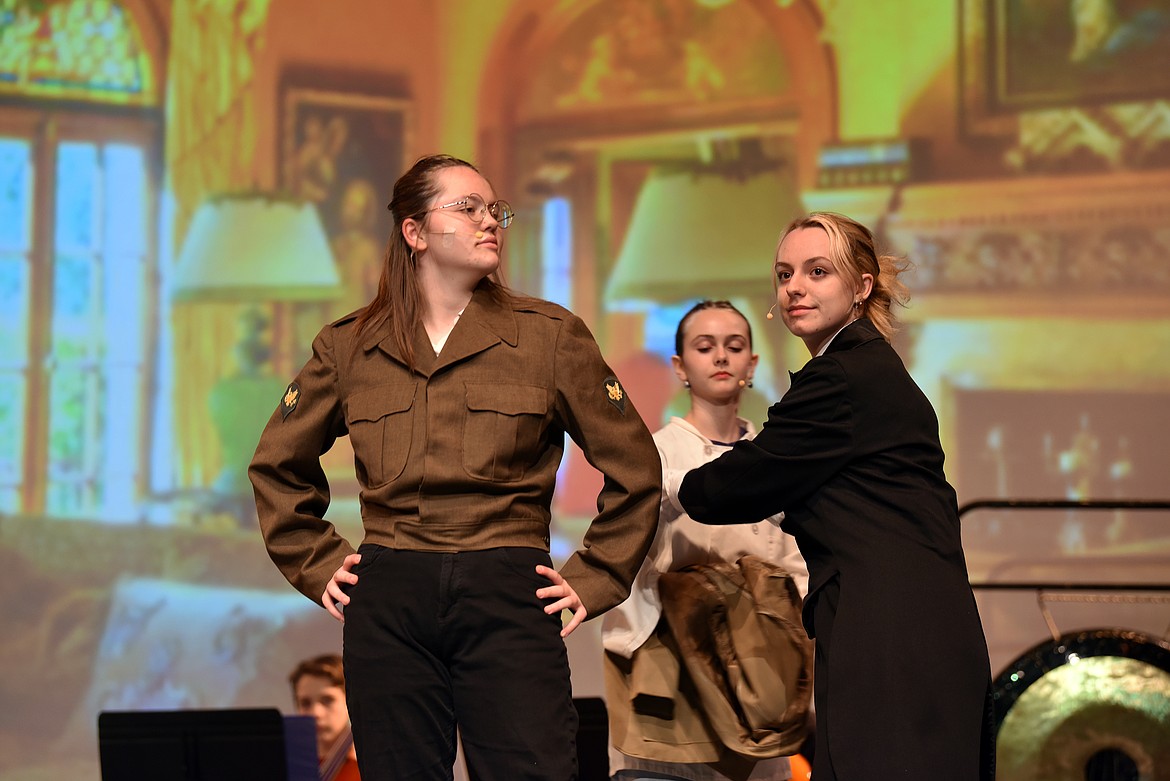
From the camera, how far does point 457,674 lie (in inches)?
81.6

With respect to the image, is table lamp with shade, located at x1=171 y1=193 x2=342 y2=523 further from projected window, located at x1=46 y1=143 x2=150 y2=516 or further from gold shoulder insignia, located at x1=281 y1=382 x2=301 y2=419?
gold shoulder insignia, located at x1=281 y1=382 x2=301 y2=419

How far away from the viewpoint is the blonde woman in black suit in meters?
2.01

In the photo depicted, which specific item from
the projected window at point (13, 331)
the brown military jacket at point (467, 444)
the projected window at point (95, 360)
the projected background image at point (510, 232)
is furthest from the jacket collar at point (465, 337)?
the projected window at point (13, 331)

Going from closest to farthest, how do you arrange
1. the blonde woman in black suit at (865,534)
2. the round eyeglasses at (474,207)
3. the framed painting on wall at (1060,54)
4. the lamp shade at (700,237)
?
the blonde woman in black suit at (865,534)
the round eyeglasses at (474,207)
the framed painting on wall at (1060,54)
the lamp shade at (700,237)

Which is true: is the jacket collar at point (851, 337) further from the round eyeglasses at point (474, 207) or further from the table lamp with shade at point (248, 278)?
the table lamp with shade at point (248, 278)

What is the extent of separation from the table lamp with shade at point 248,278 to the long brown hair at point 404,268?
338 centimetres

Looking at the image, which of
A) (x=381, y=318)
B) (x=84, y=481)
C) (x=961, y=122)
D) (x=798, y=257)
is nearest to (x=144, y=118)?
(x=84, y=481)

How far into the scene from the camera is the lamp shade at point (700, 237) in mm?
5457

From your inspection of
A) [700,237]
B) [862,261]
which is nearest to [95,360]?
[700,237]

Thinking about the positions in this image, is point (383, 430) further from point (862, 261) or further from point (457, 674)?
point (862, 261)

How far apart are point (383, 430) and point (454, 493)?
0.18 metres

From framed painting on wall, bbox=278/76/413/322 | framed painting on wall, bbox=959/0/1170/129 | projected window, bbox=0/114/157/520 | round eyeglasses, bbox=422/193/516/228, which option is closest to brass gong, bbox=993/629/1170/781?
framed painting on wall, bbox=959/0/1170/129

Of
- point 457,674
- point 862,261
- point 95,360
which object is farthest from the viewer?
point 95,360

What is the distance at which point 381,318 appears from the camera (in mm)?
2328
